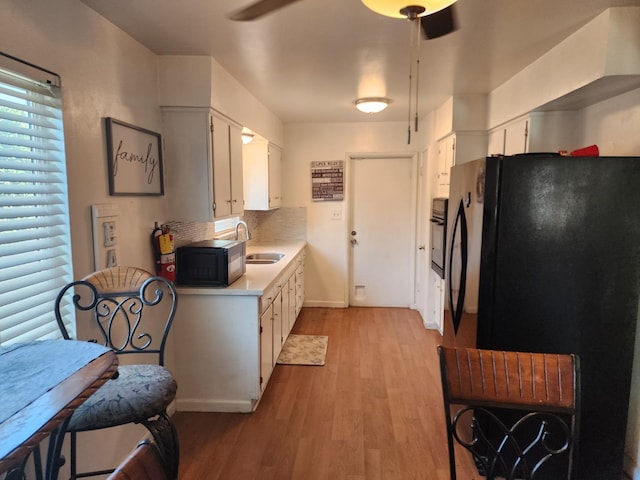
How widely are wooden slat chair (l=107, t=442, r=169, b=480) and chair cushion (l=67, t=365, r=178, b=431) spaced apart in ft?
1.75

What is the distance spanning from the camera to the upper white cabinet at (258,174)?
4.16 meters

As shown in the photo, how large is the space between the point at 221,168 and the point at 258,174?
1.39 m

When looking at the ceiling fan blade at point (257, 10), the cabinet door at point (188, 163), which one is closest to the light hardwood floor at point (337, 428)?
the cabinet door at point (188, 163)

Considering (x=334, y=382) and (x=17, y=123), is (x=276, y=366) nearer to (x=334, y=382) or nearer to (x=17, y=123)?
(x=334, y=382)

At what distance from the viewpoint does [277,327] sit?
3.31 m

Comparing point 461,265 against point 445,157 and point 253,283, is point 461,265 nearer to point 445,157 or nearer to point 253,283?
point 253,283

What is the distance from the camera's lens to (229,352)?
8.86 feet

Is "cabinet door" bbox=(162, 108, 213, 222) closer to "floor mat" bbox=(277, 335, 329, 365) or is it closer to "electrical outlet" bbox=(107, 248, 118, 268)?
"electrical outlet" bbox=(107, 248, 118, 268)

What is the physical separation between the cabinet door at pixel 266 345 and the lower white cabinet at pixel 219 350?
0.03m

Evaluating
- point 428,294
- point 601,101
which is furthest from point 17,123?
point 428,294

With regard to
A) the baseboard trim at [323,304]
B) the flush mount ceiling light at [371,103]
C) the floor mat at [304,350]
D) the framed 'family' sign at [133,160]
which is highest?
the flush mount ceiling light at [371,103]

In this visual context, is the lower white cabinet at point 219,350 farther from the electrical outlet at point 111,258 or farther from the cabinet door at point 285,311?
the cabinet door at point 285,311

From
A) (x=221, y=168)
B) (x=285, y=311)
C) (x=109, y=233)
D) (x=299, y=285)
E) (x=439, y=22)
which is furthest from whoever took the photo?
(x=299, y=285)

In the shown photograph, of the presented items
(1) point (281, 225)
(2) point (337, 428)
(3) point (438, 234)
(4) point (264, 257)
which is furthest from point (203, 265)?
(1) point (281, 225)
